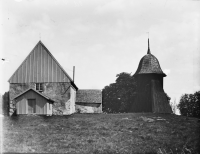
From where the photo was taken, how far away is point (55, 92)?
2078 cm

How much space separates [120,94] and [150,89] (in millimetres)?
14582

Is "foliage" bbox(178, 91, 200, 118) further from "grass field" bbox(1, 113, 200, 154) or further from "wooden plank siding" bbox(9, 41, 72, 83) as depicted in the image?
"grass field" bbox(1, 113, 200, 154)

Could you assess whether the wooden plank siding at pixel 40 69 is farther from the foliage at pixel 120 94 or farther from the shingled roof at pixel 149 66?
the foliage at pixel 120 94

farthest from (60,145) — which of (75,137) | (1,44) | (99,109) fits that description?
(99,109)

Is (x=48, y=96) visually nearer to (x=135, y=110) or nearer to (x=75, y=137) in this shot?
(x=135, y=110)

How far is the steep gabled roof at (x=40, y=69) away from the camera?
1983 centimetres

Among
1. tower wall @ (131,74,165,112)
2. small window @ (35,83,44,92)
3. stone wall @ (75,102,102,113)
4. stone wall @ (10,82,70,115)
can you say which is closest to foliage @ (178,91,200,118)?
stone wall @ (75,102,102,113)

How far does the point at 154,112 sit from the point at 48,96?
1118 centimetres

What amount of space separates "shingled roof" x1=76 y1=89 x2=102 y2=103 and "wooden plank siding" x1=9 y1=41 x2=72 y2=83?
7691 mm

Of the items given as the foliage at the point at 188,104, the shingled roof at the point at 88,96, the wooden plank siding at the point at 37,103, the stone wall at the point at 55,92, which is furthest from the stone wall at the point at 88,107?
the foliage at the point at 188,104

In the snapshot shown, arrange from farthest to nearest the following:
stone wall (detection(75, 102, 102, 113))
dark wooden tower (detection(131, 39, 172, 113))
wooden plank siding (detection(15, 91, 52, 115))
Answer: stone wall (detection(75, 102, 102, 113))
wooden plank siding (detection(15, 91, 52, 115))
dark wooden tower (detection(131, 39, 172, 113))

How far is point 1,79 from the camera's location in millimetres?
9812

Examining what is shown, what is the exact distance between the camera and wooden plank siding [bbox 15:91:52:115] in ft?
62.1

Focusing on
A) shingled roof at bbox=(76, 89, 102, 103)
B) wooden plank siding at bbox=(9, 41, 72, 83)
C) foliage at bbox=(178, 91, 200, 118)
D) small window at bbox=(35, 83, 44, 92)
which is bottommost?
foliage at bbox=(178, 91, 200, 118)
